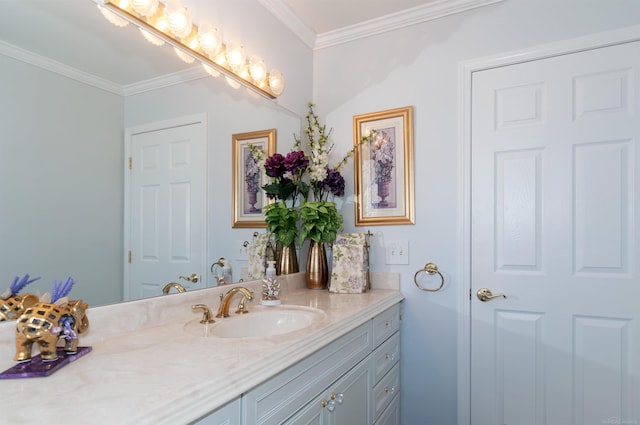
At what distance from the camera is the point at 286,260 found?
2.05m

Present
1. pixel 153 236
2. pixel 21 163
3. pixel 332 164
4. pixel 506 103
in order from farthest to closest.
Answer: pixel 332 164
pixel 506 103
pixel 153 236
pixel 21 163

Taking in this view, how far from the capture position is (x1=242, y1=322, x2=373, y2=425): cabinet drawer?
88 centimetres

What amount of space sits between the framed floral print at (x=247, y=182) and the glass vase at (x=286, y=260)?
219 mm

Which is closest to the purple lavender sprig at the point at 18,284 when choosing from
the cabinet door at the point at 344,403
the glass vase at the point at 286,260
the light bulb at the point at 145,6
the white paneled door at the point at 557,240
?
the cabinet door at the point at 344,403

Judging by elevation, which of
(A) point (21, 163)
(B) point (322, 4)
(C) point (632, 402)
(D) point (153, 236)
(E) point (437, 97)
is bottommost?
(C) point (632, 402)

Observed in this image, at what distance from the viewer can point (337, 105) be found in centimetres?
229

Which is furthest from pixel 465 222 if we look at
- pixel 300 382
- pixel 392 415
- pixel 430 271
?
pixel 300 382

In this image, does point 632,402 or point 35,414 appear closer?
point 35,414

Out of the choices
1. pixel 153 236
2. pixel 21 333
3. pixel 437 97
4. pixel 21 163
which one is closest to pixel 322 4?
pixel 437 97

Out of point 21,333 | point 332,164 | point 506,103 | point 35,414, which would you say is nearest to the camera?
point 35,414

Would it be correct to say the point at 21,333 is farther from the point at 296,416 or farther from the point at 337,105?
the point at 337,105

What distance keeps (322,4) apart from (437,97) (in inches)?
31.0

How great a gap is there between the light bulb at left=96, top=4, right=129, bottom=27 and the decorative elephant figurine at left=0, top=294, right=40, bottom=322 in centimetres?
87

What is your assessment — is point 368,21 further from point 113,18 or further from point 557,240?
point 557,240
